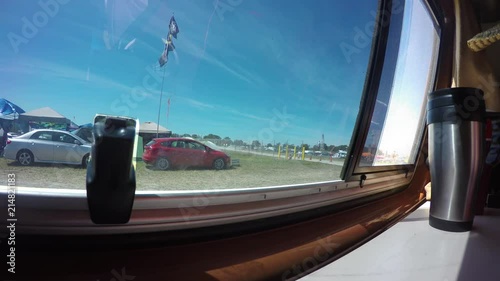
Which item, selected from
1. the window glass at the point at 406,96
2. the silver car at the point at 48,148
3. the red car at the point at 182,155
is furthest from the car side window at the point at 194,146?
the window glass at the point at 406,96

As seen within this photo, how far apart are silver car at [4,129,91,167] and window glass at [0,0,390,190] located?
0.02 m

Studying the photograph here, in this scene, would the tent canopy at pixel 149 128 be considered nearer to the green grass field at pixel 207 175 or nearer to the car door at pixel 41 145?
the green grass field at pixel 207 175

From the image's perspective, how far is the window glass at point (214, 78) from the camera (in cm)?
40

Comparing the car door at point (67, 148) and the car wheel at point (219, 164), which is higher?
the car door at point (67, 148)

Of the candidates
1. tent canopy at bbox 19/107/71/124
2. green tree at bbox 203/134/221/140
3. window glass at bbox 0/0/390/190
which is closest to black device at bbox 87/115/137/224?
window glass at bbox 0/0/390/190

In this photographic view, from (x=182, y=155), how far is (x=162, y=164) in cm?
6

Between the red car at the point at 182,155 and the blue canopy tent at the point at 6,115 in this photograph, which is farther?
the red car at the point at 182,155

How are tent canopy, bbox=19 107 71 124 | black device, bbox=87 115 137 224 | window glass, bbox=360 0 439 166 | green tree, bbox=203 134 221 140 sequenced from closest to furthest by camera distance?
1. black device, bbox=87 115 137 224
2. tent canopy, bbox=19 107 71 124
3. green tree, bbox=203 134 221 140
4. window glass, bbox=360 0 439 166

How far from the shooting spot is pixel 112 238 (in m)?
0.36

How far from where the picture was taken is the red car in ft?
1.66

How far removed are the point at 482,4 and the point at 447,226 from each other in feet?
6.02

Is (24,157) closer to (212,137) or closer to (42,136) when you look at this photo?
(42,136)

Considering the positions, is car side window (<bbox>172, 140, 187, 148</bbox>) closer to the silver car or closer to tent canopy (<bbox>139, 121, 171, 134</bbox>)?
tent canopy (<bbox>139, 121, 171, 134</bbox>)

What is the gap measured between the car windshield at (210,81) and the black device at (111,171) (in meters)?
0.09
